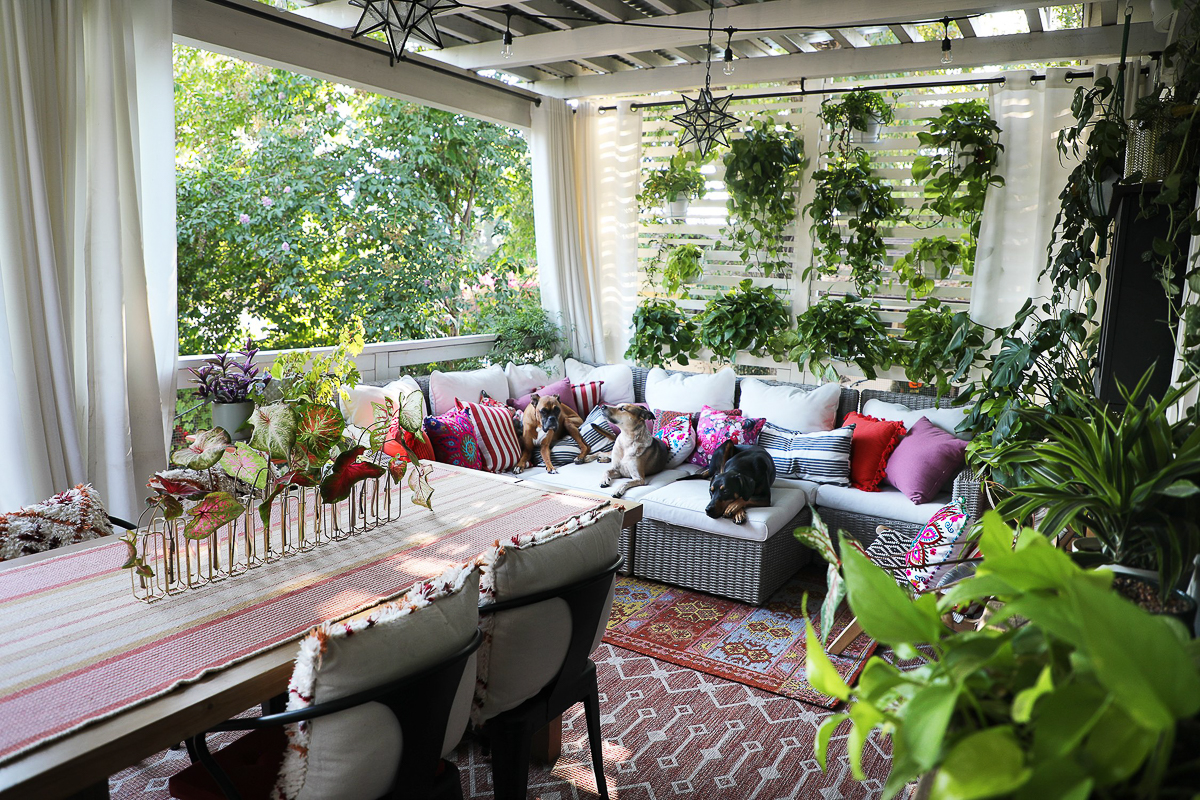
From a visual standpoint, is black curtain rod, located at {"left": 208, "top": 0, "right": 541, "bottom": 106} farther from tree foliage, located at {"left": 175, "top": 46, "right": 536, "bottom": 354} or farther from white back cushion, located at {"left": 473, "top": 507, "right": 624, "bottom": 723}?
white back cushion, located at {"left": 473, "top": 507, "right": 624, "bottom": 723}

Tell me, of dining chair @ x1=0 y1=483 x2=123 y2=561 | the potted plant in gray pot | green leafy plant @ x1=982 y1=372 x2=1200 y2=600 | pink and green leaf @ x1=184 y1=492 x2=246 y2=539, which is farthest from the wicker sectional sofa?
green leafy plant @ x1=982 y1=372 x2=1200 y2=600

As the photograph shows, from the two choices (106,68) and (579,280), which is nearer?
(106,68)

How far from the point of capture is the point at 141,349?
317cm

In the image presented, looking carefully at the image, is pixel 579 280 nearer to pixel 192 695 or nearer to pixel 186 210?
pixel 186 210

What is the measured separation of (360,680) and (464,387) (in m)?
3.24

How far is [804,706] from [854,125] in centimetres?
329

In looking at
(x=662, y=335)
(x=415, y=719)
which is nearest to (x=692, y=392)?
(x=662, y=335)

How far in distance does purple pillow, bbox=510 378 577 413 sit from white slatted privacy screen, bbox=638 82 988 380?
1.14m

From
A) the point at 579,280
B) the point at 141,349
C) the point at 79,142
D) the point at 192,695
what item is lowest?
the point at 192,695

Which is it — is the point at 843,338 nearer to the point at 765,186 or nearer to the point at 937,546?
the point at 765,186

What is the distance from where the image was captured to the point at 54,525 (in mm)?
2090

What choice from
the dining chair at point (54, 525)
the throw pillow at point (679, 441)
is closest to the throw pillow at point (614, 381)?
the throw pillow at point (679, 441)

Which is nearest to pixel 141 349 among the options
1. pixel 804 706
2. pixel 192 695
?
pixel 192 695

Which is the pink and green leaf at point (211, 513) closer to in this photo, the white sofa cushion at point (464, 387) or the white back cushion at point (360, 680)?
the white back cushion at point (360, 680)
